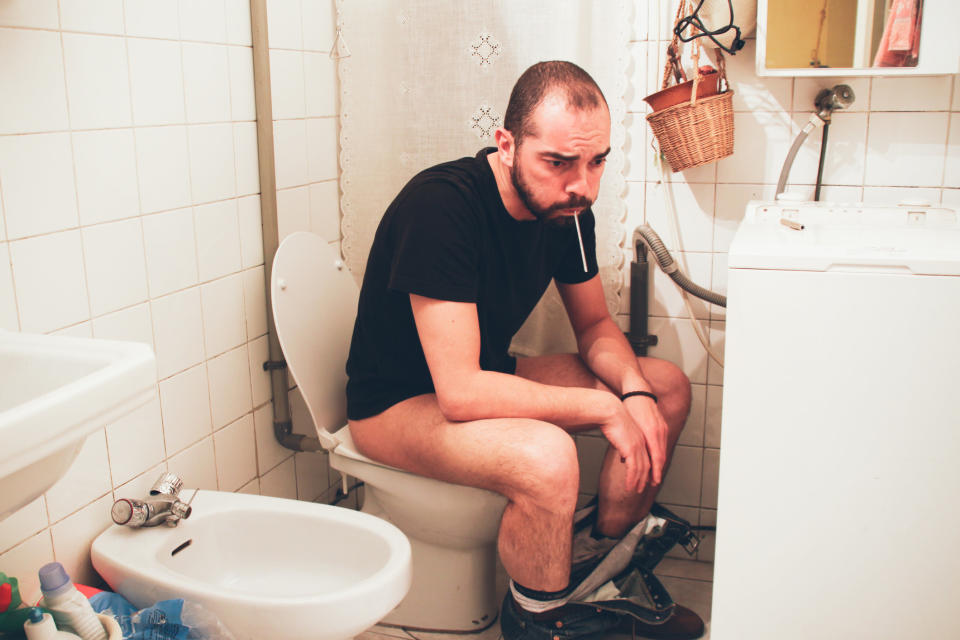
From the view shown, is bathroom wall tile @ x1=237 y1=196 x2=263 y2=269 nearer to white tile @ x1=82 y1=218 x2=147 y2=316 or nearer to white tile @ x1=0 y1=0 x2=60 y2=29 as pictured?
white tile @ x1=82 y1=218 x2=147 y2=316

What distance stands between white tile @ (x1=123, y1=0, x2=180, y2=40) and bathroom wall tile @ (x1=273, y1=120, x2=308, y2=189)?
13.0 inches

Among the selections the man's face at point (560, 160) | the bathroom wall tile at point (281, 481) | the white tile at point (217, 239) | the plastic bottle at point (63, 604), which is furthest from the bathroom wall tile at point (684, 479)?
the plastic bottle at point (63, 604)

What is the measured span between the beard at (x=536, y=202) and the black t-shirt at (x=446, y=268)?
61mm

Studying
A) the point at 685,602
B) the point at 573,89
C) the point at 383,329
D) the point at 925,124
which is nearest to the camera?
the point at 573,89

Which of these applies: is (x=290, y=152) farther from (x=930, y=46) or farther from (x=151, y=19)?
(x=930, y=46)

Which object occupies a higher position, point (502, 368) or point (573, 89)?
point (573, 89)

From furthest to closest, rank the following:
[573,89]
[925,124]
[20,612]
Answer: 1. [925,124]
2. [573,89]
3. [20,612]

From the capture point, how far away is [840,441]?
4.12 ft

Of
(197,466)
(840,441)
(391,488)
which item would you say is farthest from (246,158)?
(840,441)

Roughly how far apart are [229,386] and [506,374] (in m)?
0.57

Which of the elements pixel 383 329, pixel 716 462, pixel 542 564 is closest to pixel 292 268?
pixel 383 329

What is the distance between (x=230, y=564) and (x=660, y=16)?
4.42 feet

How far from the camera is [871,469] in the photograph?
4.12ft

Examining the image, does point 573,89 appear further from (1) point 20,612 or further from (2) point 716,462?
(1) point 20,612
